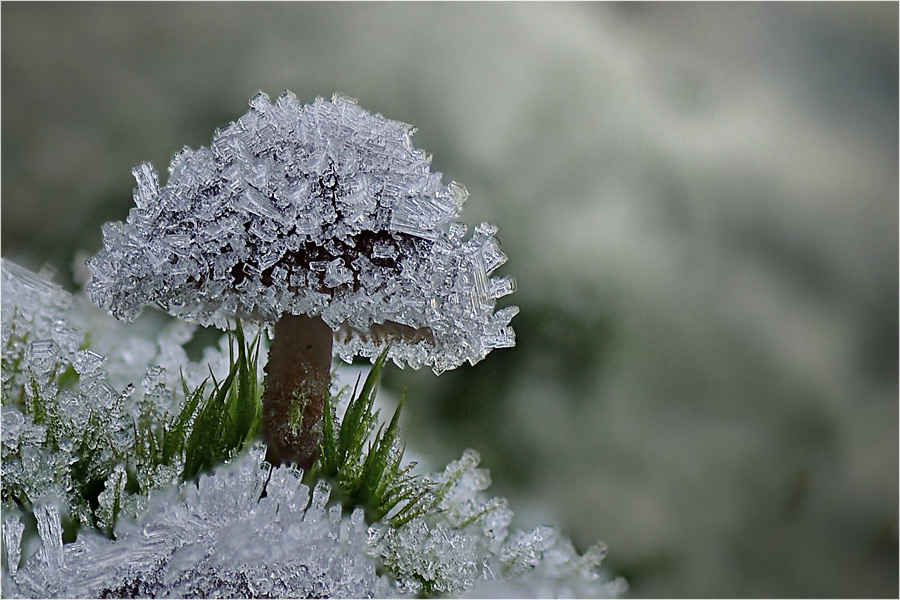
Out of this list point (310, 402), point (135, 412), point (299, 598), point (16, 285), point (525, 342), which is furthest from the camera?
point (525, 342)

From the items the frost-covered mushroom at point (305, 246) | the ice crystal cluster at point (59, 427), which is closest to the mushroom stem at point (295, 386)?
the frost-covered mushroom at point (305, 246)

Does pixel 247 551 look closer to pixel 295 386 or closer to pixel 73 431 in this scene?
pixel 295 386

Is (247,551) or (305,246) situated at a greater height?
(305,246)

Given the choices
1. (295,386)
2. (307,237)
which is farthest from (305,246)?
(295,386)

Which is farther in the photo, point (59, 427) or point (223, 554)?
point (59, 427)

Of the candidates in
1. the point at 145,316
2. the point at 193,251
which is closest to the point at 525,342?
the point at 145,316

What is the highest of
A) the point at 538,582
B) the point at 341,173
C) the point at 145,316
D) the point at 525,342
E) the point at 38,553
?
the point at 525,342

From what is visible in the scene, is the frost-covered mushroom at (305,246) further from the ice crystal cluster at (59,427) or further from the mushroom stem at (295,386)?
the ice crystal cluster at (59,427)

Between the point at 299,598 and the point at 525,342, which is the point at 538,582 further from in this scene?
the point at 525,342
